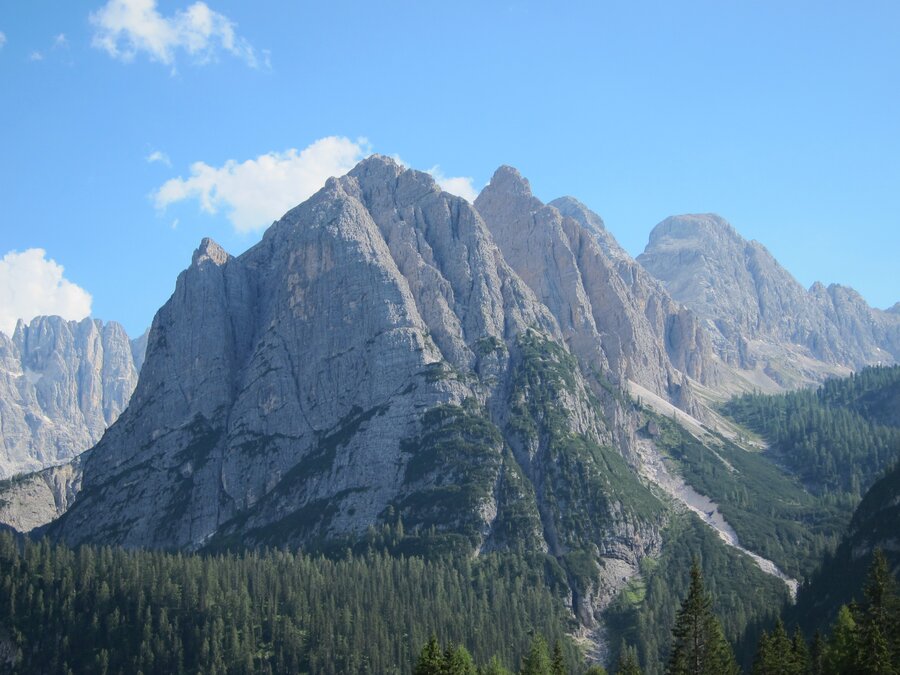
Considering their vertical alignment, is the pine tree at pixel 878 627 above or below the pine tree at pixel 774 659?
above

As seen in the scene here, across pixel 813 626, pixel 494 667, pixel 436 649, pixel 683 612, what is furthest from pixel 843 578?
pixel 436 649

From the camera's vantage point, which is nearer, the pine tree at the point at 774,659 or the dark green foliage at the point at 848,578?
the pine tree at the point at 774,659

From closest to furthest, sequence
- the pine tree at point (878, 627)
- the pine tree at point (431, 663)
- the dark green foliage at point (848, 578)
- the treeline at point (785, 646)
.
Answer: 1. the pine tree at point (878, 627)
2. the treeline at point (785, 646)
3. the pine tree at point (431, 663)
4. the dark green foliage at point (848, 578)

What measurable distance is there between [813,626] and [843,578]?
14805mm

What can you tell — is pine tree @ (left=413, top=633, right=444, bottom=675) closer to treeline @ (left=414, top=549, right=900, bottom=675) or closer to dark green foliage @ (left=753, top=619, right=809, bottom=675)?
treeline @ (left=414, top=549, right=900, bottom=675)

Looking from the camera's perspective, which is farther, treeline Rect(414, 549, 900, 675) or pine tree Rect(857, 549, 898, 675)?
treeline Rect(414, 549, 900, 675)

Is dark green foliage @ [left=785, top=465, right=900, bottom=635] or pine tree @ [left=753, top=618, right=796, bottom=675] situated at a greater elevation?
dark green foliage @ [left=785, top=465, right=900, bottom=635]

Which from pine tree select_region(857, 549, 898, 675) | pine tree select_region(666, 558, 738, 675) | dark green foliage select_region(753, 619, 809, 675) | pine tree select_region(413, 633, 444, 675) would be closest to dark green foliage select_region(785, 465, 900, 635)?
dark green foliage select_region(753, 619, 809, 675)

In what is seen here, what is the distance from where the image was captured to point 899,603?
351ft

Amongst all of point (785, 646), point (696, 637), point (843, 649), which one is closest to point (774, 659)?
point (785, 646)

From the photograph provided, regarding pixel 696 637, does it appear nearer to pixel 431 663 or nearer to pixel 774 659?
pixel 774 659

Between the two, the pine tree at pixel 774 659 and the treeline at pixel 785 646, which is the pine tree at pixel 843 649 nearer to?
the treeline at pixel 785 646

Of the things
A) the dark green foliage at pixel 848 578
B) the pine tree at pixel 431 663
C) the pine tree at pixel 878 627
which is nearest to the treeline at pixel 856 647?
the pine tree at pixel 878 627

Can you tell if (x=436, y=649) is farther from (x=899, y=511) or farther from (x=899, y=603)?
(x=899, y=511)
